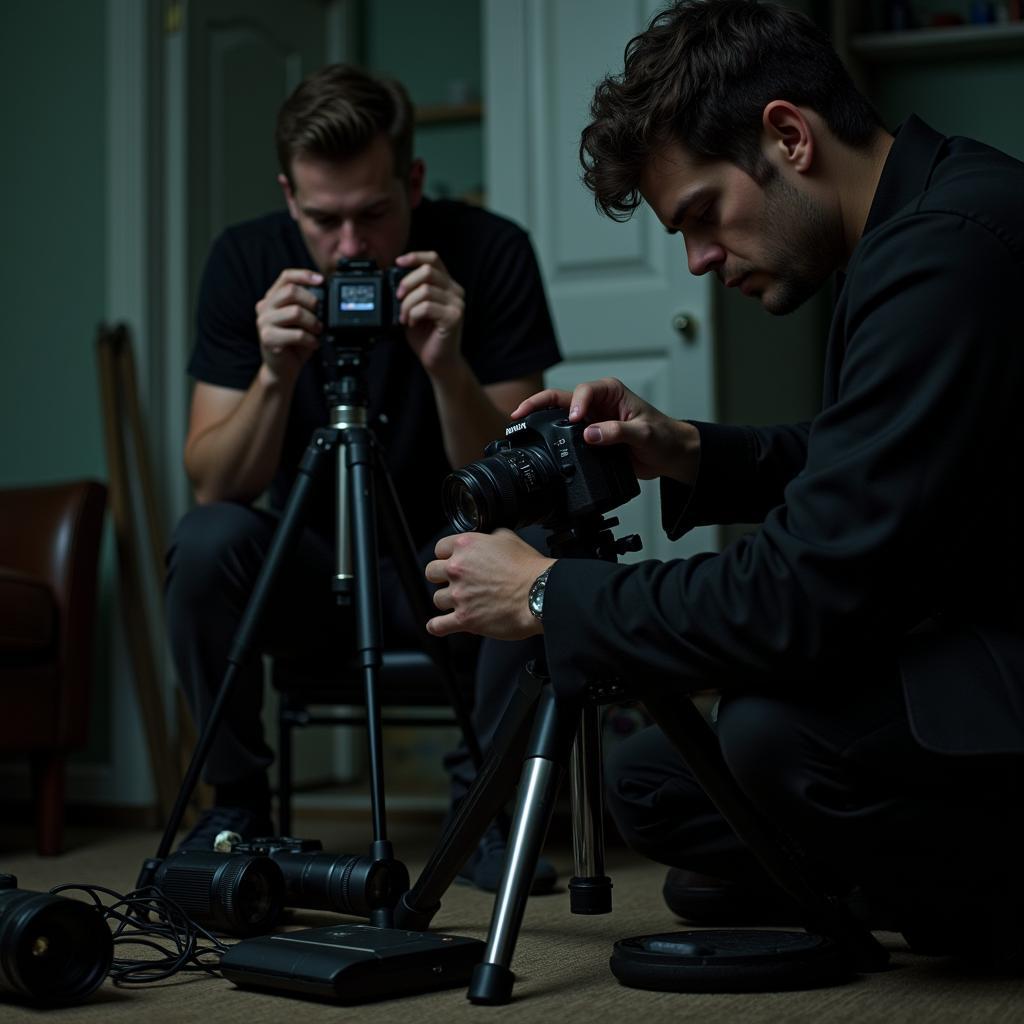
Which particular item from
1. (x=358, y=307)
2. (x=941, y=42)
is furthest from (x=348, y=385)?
(x=941, y=42)

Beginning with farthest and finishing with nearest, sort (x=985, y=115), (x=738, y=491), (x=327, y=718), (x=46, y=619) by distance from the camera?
(x=985, y=115), (x=46, y=619), (x=327, y=718), (x=738, y=491)

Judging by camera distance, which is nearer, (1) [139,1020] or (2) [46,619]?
(1) [139,1020]

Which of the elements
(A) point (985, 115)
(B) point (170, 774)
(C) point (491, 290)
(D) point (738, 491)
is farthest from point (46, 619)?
(A) point (985, 115)

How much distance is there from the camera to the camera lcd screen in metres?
1.87

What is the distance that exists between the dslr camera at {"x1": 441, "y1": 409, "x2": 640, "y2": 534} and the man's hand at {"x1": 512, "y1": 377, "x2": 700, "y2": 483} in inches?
1.2

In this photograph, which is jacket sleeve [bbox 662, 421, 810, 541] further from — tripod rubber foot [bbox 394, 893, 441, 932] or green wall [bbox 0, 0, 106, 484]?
green wall [bbox 0, 0, 106, 484]

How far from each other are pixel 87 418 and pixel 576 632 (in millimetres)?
2259

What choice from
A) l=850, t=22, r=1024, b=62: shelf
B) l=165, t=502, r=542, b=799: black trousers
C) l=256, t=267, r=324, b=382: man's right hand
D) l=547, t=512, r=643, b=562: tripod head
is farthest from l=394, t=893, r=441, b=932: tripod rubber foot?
l=850, t=22, r=1024, b=62: shelf

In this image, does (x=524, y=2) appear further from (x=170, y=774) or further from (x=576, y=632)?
(x=576, y=632)

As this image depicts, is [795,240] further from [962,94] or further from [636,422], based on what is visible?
[962,94]

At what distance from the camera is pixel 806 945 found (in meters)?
1.28

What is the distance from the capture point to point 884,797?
1.20m

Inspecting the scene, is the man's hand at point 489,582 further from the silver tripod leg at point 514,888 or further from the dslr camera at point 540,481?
the silver tripod leg at point 514,888

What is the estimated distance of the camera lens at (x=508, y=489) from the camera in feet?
4.02
